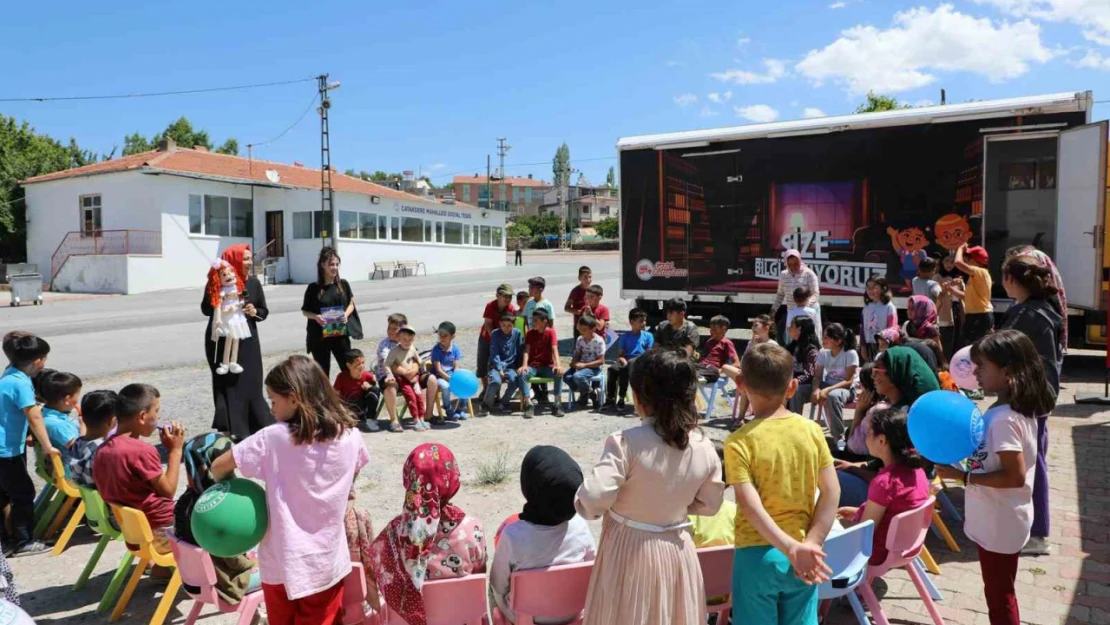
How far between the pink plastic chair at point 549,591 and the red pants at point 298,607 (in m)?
0.72

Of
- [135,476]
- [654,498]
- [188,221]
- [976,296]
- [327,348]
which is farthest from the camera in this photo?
[188,221]

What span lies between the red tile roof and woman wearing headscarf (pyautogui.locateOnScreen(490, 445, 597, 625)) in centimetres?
2880

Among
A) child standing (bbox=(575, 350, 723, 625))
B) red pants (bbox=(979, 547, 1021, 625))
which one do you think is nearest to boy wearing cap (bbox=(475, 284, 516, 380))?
red pants (bbox=(979, 547, 1021, 625))

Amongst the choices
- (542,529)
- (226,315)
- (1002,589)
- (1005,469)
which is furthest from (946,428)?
(226,315)

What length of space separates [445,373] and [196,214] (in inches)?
976

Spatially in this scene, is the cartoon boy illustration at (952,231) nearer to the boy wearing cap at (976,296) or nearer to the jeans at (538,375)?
the boy wearing cap at (976,296)

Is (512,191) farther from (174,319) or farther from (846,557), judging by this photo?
(846,557)

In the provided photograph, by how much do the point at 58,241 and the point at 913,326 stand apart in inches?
1294

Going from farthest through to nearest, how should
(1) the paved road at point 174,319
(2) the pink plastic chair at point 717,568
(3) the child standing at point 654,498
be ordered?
(1) the paved road at point 174,319
(2) the pink plastic chair at point 717,568
(3) the child standing at point 654,498

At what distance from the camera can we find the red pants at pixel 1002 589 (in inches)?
130

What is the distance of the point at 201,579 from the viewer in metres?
3.33

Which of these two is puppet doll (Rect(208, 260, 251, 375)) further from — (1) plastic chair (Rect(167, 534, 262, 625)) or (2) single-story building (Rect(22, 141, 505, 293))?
(2) single-story building (Rect(22, 141, 505, 293))

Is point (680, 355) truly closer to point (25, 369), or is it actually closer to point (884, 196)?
point (25, 369)

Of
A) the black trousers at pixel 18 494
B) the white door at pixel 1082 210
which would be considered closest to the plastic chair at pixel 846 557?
A: the black trousers at pixel 18 494
